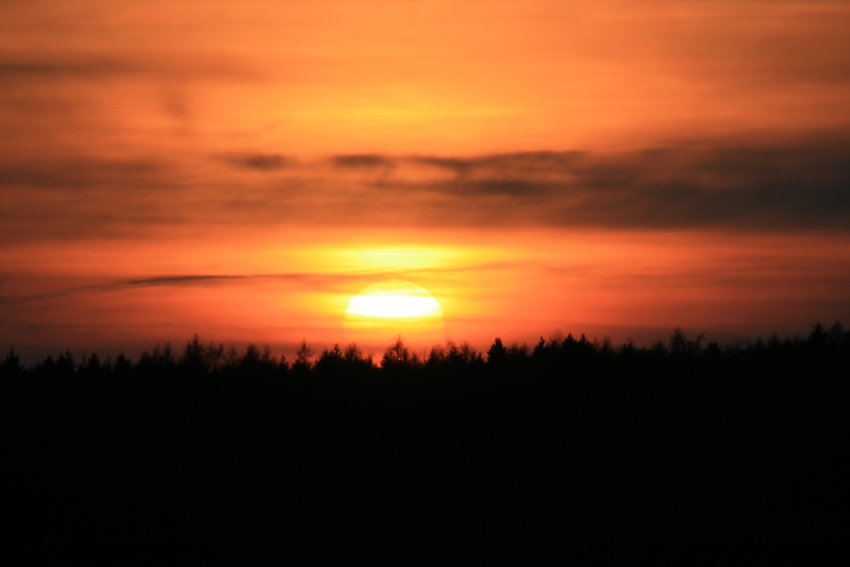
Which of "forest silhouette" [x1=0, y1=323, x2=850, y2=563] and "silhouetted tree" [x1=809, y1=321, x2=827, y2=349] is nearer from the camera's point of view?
"forest silhouette" [x1=0, y1=323, x2=850, y2=563]

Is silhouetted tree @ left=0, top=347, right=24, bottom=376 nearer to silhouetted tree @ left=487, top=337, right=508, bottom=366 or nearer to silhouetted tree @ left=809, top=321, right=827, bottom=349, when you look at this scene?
silhouetted tree @ left=487, top=337, right=508, bottom=366

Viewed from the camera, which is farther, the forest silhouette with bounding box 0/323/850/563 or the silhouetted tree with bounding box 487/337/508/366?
the silhouetted tree with bounding box 487/337/508/366

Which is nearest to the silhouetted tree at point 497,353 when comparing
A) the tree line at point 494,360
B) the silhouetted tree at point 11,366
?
the tree line at point 494,360

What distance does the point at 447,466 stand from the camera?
60.3 meters

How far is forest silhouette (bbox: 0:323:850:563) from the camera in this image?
147 ft

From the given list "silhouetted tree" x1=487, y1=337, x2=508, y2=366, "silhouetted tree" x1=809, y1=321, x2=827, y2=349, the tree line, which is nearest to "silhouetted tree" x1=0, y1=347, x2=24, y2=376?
the tree line

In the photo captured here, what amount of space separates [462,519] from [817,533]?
2061 cm

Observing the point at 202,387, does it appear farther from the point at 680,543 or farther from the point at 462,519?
the point at 680,543

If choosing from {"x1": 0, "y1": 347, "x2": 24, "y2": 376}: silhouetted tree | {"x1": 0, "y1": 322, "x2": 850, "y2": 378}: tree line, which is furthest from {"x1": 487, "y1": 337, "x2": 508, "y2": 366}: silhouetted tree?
{"x1": 0, "y1": 347, "x2": 24, "y2": 376}: silhouetted tree

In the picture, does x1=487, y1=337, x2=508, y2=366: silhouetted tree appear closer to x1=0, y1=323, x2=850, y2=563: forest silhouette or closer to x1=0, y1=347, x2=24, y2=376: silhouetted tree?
x1=0, y1=323, x2=850, y2=563: forest silhouette

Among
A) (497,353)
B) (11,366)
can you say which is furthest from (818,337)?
(11,366)

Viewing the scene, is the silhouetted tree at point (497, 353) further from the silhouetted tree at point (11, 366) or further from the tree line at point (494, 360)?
the silhouetted tree at point (11, 366)

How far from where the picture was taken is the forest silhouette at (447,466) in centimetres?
4488

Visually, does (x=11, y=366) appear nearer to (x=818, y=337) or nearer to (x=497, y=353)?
(x=497, y=353)
